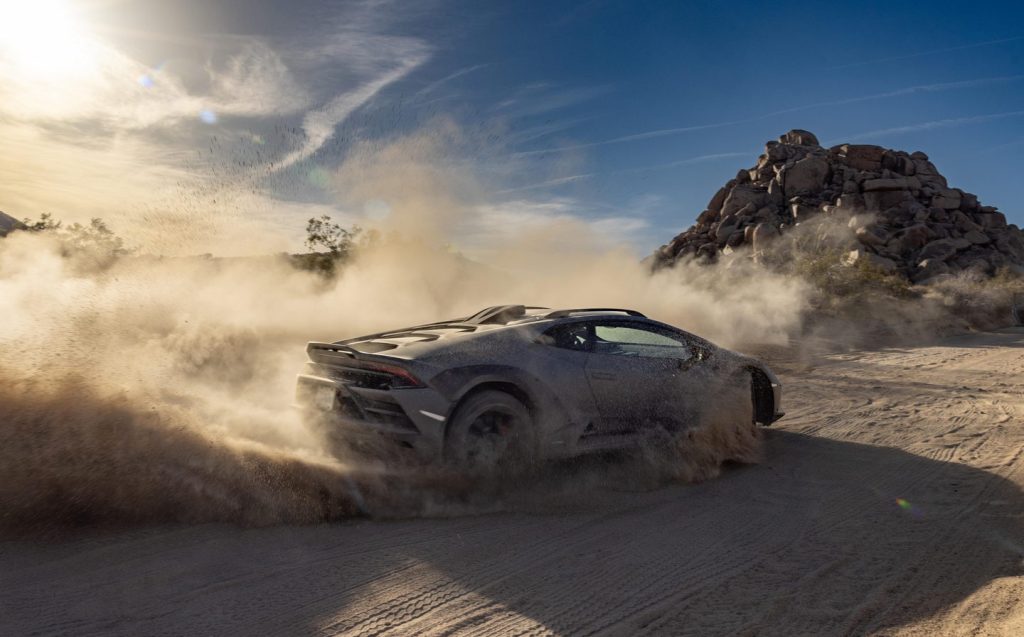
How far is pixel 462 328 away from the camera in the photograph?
18.3ft

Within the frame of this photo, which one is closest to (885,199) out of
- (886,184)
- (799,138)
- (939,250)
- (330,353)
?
(886,184)

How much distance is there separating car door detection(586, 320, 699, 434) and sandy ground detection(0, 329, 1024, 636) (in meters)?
0.62

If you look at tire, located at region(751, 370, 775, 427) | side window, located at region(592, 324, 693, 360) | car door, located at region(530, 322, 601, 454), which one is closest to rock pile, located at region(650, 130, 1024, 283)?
tire, located at region(751, 370, 775, 427)

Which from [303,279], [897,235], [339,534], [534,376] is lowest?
[339,534]

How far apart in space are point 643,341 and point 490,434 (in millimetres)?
1844

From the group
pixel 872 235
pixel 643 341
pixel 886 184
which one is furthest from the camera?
pixel 886 184

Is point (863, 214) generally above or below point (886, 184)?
below

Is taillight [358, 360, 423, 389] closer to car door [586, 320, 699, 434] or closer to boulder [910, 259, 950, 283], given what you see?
car door [586, 320, 699, 434]

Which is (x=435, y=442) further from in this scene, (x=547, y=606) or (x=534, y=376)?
(x=547, y=606)

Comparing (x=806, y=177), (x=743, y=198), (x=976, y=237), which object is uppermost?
(x=806, y=177)

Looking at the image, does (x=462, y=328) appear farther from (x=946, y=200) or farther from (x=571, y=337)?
(x=946, y=200)

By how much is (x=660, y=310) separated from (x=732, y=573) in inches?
692

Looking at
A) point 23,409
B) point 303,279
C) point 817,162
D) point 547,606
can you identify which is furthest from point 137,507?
point 817,162

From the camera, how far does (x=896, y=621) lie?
3088 millimetres
